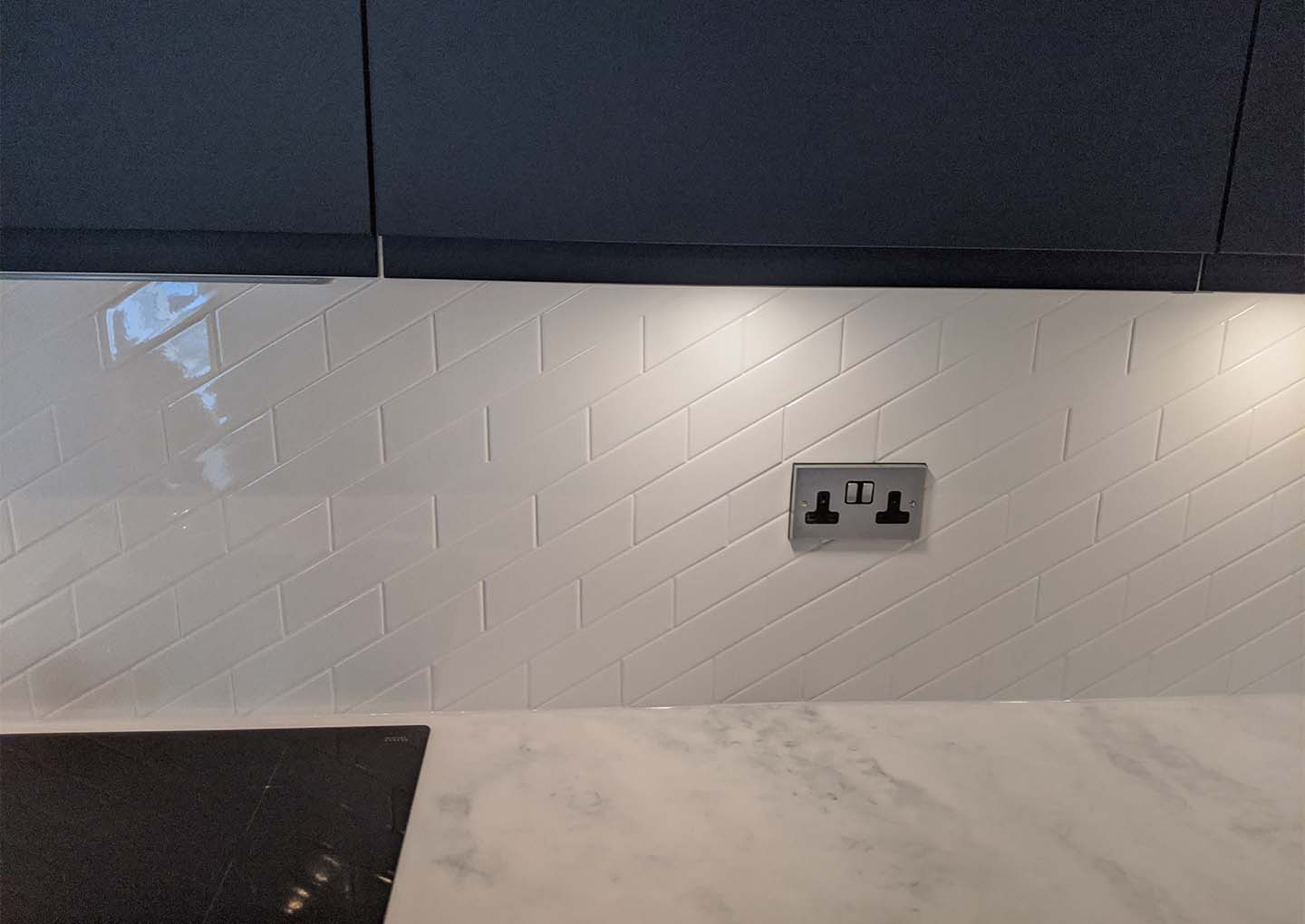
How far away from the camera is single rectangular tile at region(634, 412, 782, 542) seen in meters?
1.15

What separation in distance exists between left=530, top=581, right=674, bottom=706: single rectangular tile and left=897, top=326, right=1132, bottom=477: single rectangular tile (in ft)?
1.17

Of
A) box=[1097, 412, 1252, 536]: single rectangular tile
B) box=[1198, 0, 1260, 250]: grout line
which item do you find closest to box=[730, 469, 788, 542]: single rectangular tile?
box=[1097, 412, 1252, 536]: single rectangular tile

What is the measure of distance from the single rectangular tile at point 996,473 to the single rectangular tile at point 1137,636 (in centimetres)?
27

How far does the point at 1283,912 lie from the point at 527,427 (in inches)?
37.0

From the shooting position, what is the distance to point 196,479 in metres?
1.11

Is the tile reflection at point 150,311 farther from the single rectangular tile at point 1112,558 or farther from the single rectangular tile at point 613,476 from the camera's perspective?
the single rectangular tile at point 1112,558

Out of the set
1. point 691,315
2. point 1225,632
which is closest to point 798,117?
point 691,315

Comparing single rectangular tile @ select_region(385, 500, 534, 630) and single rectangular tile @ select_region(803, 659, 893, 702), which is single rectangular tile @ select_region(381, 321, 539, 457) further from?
single rectangular tile @ select_region(803, 659, 893, 702)

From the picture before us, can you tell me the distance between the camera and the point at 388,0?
72 cm

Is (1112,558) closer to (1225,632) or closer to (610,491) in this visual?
(1225,632)

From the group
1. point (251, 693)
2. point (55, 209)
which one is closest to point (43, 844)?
point (251, 693)

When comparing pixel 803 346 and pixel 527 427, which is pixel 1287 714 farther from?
pixel 527 427

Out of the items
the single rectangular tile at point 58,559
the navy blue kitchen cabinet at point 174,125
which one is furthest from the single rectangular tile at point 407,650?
the navy blue kitchen cabinet at point 174,125

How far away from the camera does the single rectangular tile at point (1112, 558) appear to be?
4.01 feet
